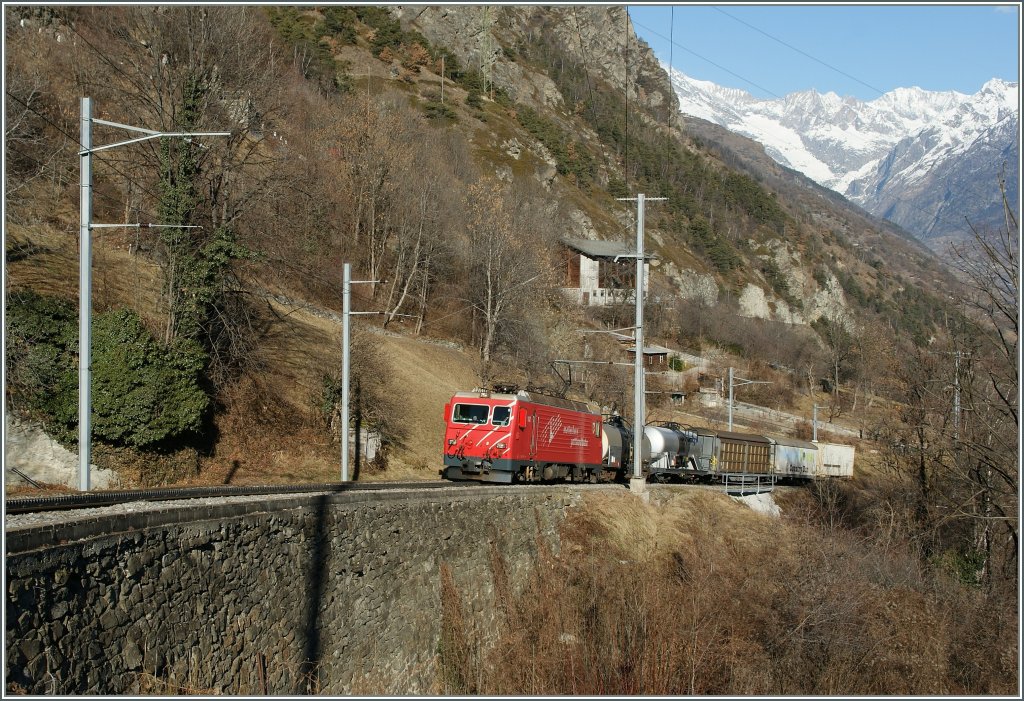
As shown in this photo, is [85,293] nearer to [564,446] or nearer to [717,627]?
[717,627]

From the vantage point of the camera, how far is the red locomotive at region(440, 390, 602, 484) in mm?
28500

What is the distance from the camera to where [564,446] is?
32.5 metres

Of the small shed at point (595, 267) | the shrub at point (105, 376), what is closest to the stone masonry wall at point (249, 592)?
the shrub at point (105, 376)

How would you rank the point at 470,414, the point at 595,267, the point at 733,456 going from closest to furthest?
the point at 470,414 < the point at 733,456 < the point at 595,267

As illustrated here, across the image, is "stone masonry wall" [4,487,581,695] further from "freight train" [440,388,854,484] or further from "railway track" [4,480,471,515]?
"freight train" [440,388,854,484]

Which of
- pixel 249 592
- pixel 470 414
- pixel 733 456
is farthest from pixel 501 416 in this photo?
pixel 733 456

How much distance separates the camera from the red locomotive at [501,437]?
2850 centimetres

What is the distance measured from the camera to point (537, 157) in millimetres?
122812

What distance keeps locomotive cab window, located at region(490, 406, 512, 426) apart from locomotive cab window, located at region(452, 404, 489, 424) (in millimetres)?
296

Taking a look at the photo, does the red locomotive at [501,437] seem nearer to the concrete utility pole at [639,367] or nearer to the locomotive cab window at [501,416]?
the locomotive cab window at [501,416]

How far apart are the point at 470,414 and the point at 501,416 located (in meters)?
1.07

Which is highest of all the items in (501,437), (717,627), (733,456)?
(501,437)

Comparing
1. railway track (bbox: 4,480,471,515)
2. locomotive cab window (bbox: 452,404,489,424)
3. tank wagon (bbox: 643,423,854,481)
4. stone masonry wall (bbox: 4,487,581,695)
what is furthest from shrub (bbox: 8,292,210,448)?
tank wagon (bbox: 643,423,854,481)

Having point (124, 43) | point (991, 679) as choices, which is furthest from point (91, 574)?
point (124, 43)
